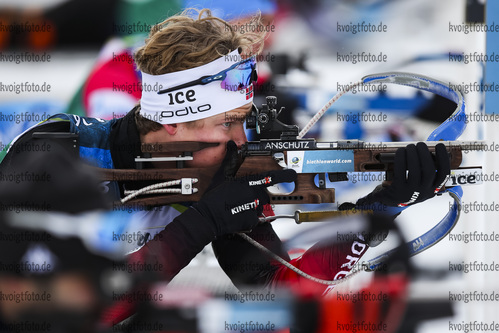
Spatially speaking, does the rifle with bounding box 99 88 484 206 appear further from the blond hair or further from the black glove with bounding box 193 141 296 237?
the blond hair

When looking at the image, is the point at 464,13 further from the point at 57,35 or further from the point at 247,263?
the point at 57,35

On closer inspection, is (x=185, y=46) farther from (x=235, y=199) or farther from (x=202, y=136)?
(x=235, y=199)

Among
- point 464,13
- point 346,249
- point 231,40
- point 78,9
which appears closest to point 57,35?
point 78,9

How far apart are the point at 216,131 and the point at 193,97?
158mm

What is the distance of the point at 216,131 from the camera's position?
198 centimetres

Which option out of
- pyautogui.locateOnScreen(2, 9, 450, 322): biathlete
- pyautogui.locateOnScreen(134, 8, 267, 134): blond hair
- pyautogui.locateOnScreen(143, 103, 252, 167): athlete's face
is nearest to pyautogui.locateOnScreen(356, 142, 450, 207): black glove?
pyautogui.locateOnScreen(2, 9, 450, 322): biathlete

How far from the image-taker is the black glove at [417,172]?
68.7 inches

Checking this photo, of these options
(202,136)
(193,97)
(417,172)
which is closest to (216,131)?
(202,136)

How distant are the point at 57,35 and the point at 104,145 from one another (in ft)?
3.10

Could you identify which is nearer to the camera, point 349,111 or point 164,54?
point 164,54

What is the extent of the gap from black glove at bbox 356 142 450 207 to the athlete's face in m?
0.59

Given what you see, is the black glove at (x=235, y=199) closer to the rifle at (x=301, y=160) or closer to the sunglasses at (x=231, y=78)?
the rifle at (x=301, y=160)

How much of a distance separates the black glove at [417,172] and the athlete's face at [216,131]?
0.59 meters

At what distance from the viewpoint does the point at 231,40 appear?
2.00 meters
